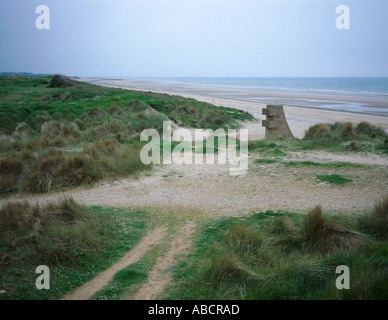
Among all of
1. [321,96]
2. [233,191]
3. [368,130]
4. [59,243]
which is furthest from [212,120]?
[321,96]

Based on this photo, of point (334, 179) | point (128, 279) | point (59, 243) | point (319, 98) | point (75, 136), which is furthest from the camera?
point (319, 98)

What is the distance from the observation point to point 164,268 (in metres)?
4.62

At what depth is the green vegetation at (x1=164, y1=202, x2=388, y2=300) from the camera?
3.70 m

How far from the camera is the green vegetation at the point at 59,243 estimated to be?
13.7ft

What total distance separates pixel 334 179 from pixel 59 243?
6986 mm

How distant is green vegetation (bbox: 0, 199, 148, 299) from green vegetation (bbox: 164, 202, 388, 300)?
52.8 inches

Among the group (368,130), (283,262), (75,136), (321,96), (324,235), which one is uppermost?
(321,96)

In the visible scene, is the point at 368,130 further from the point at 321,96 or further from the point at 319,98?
the point at 321,96

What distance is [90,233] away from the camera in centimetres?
529

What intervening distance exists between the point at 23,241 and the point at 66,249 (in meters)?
0.79

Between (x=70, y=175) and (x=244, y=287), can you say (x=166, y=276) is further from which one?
(x=70, y=175)

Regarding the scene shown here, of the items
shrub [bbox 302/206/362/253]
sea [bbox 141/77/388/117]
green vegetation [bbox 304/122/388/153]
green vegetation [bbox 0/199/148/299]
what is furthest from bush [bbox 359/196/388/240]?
sea [bbox 141/77/388/117]

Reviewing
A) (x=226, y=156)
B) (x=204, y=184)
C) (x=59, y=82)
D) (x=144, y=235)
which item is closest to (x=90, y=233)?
(x=144, y=235)

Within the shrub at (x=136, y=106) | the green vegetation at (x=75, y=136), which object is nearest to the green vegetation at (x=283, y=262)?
the green vegetation at (x=75, y=136)
